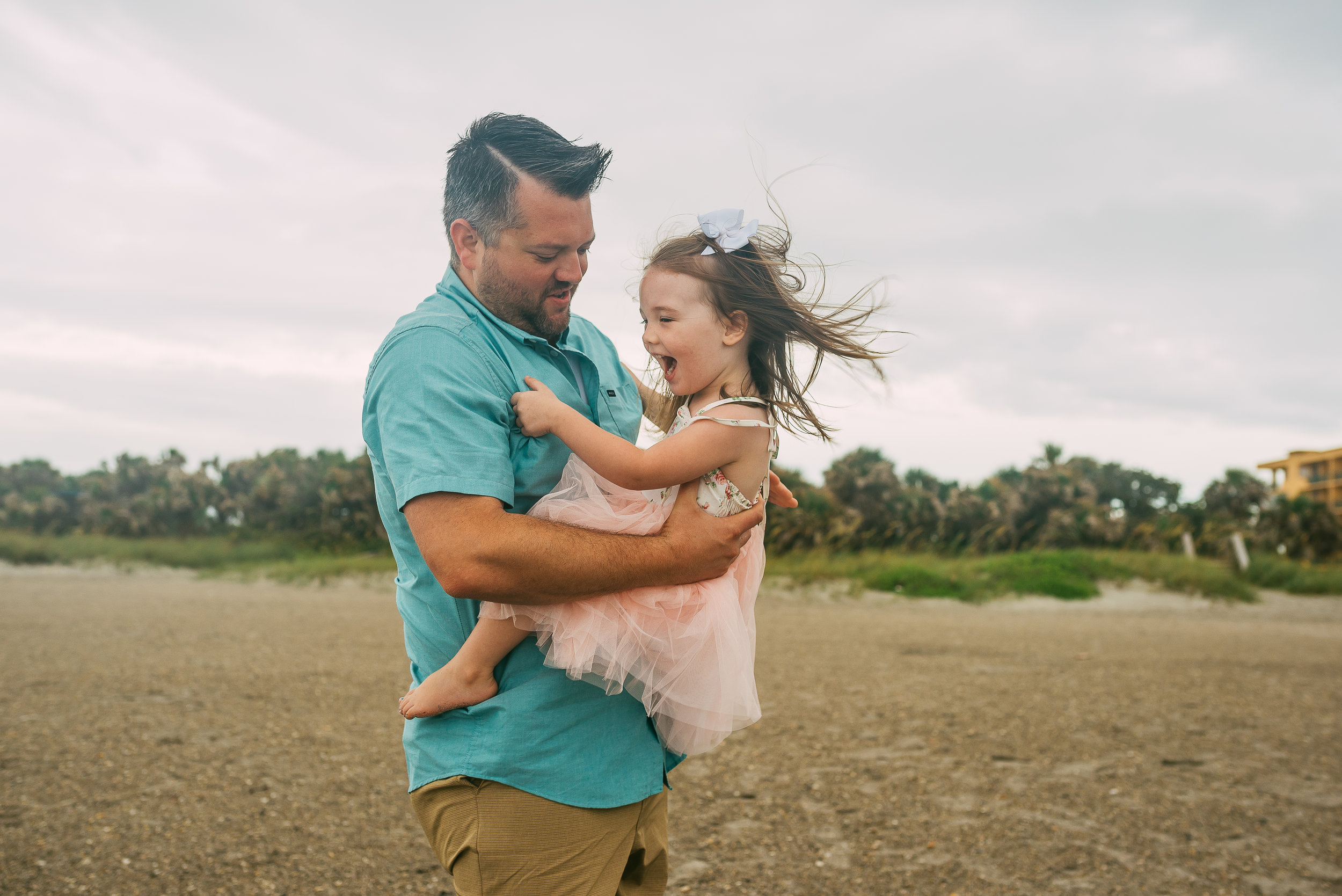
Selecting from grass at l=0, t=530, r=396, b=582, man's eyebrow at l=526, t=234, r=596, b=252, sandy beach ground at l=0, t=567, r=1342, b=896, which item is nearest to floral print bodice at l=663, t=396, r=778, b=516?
man's eyebrow at l=526, t=234, r=596, b=252

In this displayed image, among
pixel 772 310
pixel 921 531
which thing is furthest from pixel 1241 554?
pixel 772 310

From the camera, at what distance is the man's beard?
7.14 ft

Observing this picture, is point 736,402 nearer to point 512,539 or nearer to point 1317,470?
point 512,539

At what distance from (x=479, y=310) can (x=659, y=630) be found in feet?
2.84

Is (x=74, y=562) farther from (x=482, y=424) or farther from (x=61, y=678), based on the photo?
(x=482, y=424)

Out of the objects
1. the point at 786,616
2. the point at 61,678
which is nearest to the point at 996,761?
the point at 786,616

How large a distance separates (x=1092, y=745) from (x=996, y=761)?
3.55 feet

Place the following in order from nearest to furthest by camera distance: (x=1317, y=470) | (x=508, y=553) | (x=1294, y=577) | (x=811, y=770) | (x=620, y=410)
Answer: (x=508, y=553)
(x=620, y=410)
(x=811, y=770)
(x=1294, y=577)
(x=1317, y=470)

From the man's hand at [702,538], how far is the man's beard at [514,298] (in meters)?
0.57

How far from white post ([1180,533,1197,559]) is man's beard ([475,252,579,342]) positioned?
21.6 m

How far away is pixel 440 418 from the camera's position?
1.84m

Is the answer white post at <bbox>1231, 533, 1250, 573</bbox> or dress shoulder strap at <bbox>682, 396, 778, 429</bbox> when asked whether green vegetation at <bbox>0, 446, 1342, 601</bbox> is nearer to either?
white post at <bbox>1231, 533, 1250, 573</bbox>

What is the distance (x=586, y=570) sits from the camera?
184 cm

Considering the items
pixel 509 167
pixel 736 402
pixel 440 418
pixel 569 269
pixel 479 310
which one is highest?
pixel 509 167
